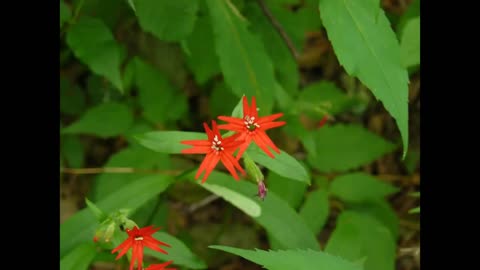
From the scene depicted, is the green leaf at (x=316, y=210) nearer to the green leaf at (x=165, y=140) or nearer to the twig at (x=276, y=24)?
the twig at (x=276, y=24)

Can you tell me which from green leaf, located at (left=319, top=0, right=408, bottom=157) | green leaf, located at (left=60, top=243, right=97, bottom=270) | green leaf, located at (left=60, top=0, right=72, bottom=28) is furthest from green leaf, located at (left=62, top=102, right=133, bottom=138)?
green leaf, located at (left=319, top=0, right=408, bottom=157)

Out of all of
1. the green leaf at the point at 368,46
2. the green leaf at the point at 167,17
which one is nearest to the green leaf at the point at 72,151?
the green leaf at the point at 167,17

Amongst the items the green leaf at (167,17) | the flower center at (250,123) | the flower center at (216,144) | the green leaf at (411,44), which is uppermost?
the green leaf at (167,17)

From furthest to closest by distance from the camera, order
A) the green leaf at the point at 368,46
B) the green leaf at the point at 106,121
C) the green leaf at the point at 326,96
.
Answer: the green leaf at the point at 326,96 < the green leaf at the point at 106,121 < the green leaf at the point at 368,46

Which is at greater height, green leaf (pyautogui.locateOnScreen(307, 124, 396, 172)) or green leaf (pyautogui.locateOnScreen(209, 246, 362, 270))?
green leaf (pyautogui.locateOnScreen(209, 246, 362, 270))

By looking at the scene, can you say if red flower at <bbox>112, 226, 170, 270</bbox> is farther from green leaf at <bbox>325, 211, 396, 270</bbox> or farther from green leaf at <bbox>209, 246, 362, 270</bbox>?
Answer: green leaf at <bbox>325, 211, 396, 270</bbox>

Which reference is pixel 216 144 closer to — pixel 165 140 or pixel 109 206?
pixel 165 140
